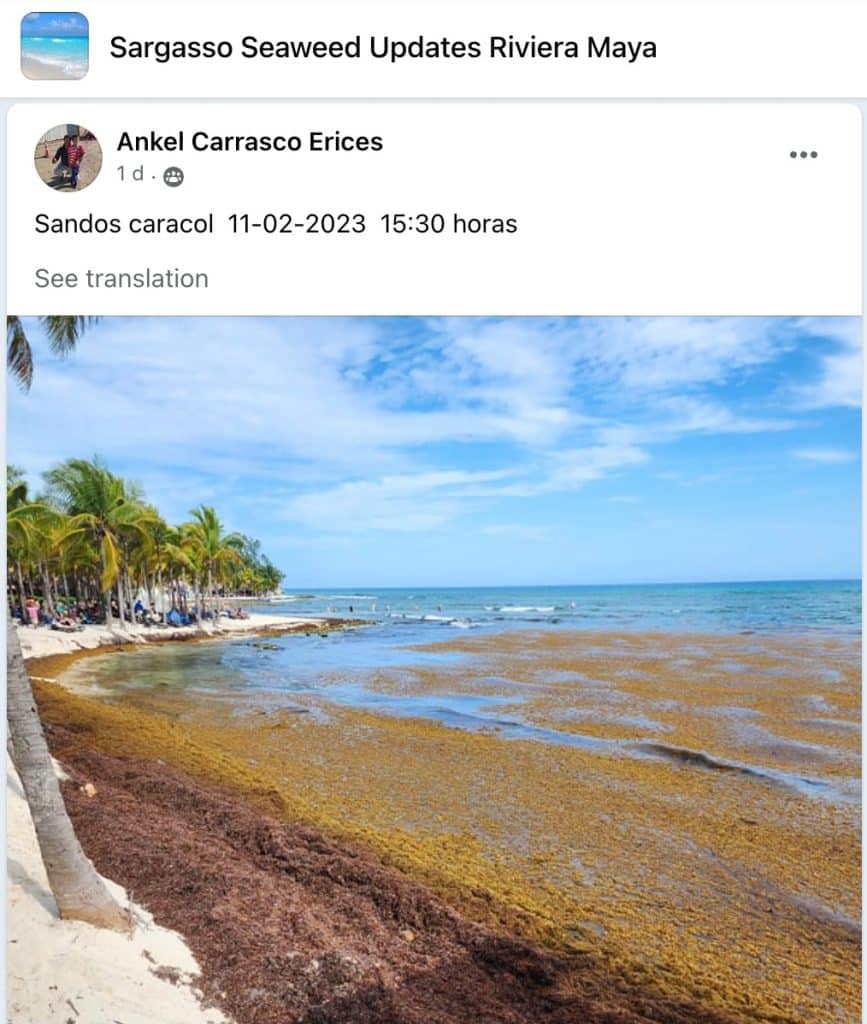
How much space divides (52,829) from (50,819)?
0.20ft

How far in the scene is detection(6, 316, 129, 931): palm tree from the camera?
328 cm

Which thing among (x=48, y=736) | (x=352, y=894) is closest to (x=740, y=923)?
(x=352, y=894)

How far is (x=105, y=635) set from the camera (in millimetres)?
27234

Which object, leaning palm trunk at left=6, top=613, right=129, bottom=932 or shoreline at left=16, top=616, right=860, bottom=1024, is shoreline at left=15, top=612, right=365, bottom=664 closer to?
shoreline at left=16, top=616, right=860, bottom=1024

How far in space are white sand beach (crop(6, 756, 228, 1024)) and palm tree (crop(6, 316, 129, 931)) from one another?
0.33 feet

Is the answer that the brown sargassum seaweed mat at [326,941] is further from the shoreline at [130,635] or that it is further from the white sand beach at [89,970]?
the shoreline at [130,635]

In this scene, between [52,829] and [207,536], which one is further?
[207,536]

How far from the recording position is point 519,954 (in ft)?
13.8

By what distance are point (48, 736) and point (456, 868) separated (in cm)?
643
